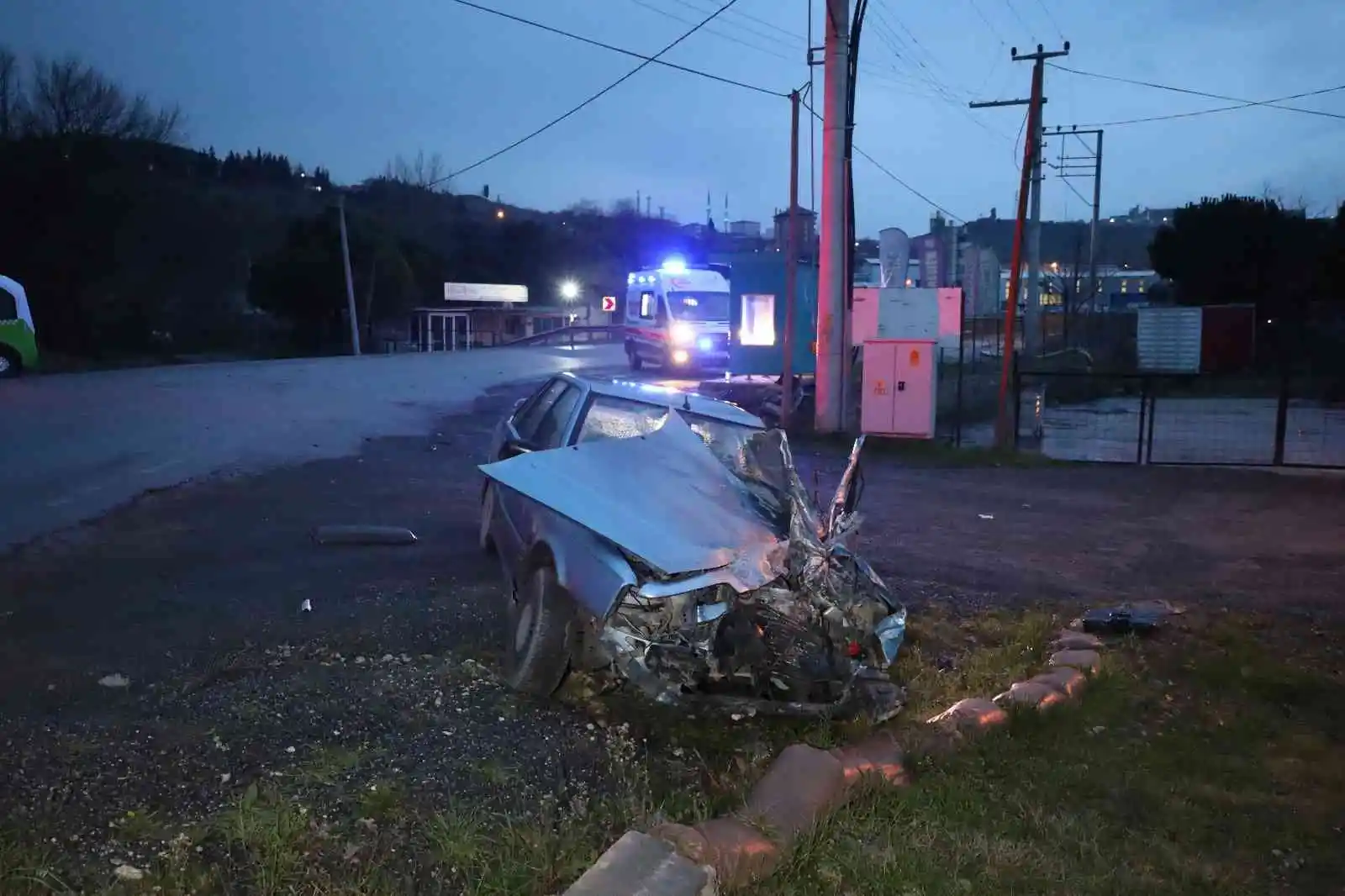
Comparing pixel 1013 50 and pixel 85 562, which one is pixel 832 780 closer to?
pixel 85 562

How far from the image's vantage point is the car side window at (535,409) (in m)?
7.80

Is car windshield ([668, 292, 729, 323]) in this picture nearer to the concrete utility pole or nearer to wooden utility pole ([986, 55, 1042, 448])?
the concrete utility pole

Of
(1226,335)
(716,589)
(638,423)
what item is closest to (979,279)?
(1226,335)

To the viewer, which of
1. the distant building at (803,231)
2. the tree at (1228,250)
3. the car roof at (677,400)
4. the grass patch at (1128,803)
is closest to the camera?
the grass patch at (1128,803)

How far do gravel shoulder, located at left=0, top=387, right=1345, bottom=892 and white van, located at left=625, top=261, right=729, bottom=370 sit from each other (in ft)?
61.9

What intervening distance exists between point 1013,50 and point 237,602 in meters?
30.2

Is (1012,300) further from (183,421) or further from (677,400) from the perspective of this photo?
(183,421)

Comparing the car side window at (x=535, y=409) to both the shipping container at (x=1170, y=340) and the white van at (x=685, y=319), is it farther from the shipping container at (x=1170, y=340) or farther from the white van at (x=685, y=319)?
the shipping container at (x=1170, y=340)

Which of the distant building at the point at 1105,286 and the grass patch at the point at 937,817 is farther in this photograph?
the distant building at the point at 1105,286

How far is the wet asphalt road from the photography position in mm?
11477

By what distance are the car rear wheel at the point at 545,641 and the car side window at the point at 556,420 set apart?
1.70 meters

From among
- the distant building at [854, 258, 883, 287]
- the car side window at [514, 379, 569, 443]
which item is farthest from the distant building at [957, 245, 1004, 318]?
the car side window at [514, 379, 569, 443]

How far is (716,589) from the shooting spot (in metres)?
4.92

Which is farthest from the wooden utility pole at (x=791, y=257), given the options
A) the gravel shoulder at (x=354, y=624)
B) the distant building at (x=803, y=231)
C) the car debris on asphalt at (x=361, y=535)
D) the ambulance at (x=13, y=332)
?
the ambulance at (x=13, y=332)
